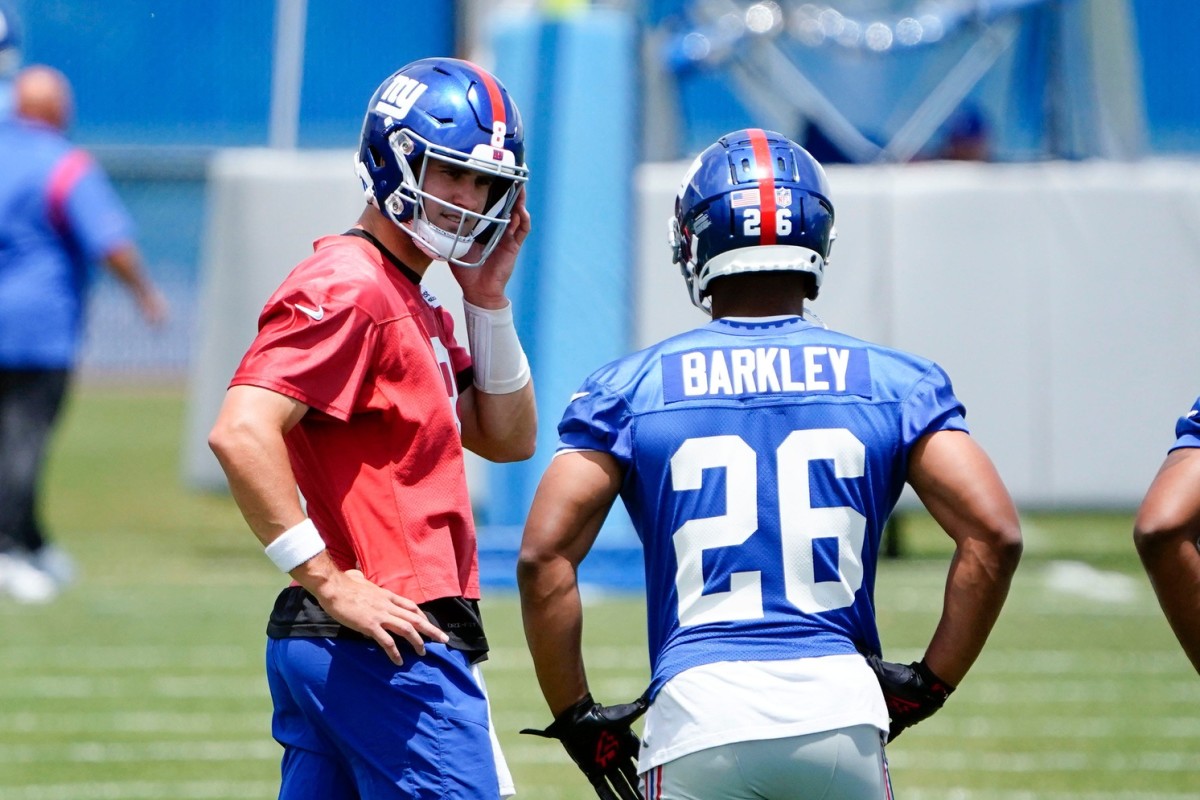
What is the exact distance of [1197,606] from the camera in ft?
10.7

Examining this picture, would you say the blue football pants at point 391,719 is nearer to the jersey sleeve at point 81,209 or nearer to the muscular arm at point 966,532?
the muscular arm at point 966,532

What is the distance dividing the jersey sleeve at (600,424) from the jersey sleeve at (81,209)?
7031mm

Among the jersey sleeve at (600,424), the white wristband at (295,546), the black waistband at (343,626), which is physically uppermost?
the jersey sleeve at (600,424)

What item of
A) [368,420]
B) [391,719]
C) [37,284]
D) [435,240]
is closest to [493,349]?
[435,240]

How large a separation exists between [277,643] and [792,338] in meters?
1.07

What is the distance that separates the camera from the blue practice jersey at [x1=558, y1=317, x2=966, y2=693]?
9.78 feet

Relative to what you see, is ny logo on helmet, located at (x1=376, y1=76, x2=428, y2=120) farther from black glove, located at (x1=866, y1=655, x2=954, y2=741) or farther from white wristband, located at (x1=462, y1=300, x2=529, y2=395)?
black glove, located at (x1=866, y1=655, x2=954, y2=741)

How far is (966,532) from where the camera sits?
3072 millimetres

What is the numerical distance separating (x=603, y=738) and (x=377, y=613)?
18.2 inches

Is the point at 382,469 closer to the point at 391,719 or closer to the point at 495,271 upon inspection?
the point at 391,719

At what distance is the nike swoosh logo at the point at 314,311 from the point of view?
3.09 meters

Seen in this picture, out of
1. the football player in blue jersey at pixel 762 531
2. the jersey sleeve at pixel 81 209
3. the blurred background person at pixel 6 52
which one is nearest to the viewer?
the football player in blue jersey at pixel 762 531

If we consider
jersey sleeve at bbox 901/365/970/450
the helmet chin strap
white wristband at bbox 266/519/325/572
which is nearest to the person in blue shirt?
the helmet chin strap

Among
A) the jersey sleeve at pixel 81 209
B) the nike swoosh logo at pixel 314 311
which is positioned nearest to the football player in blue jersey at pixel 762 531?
the nike swoosh logo at pixel 314 311
